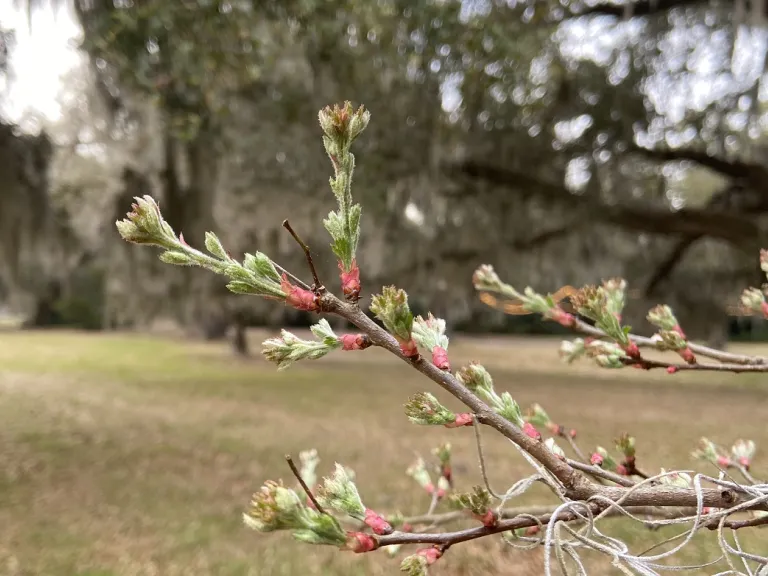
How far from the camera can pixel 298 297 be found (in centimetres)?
85

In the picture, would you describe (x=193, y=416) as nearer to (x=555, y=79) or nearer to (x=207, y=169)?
(x=207, y=169)

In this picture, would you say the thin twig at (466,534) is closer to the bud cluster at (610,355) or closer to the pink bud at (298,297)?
the pink bud at (298,297)

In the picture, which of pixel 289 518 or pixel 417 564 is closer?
pixel 289 518

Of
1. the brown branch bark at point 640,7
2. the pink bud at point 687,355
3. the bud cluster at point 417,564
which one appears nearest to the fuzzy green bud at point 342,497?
the bud cluster at point 417,564

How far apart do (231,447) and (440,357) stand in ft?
15.2

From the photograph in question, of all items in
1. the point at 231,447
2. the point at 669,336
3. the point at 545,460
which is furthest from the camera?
the point at 231,447

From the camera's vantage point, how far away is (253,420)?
6.46 metres

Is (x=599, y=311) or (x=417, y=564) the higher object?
(x=599, y=311)

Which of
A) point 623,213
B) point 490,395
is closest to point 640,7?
point 623,213

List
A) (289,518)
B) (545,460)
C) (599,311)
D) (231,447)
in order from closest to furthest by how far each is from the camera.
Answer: (289,518), (545,460), (599,311), (231,447)

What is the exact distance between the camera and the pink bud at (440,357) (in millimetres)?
938

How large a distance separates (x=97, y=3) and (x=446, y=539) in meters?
4.89

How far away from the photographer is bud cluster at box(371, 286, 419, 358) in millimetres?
861

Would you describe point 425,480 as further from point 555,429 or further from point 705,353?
point 705,353
